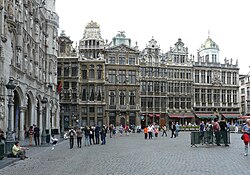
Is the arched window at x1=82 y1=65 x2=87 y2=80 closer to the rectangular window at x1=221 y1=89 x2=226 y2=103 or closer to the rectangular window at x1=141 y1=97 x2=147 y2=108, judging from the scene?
the rectangular window at x1=141 y1=97 x2=147 y2=108

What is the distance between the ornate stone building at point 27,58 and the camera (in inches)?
1099

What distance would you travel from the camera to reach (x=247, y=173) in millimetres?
12961

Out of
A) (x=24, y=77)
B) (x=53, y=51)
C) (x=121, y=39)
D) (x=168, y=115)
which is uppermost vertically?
(x=121, y=39)

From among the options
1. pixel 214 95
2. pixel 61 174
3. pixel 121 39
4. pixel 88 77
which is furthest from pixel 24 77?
pixel 214 95

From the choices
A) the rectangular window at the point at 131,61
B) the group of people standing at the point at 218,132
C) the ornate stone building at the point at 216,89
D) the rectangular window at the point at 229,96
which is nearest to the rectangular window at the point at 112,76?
the rectangular window at the point at 131,61

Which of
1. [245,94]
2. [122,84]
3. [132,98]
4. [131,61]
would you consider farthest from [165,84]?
[245,94]

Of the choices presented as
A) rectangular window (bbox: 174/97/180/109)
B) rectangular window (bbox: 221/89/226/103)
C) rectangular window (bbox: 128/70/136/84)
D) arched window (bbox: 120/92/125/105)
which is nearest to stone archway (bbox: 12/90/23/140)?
arched window (bbox: 120/92/125/105)

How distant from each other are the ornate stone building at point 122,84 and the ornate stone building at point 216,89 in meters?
13.7

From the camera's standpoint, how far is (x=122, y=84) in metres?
70.9

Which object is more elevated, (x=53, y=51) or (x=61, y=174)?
(x=53, y=51)

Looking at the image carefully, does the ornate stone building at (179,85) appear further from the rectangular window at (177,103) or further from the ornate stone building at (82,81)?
the ornate stone building at (82,81)

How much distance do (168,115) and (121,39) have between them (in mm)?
18384

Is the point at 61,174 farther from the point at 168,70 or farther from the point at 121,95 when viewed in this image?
the point at 168,70

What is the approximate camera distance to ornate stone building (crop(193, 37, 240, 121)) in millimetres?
76938
